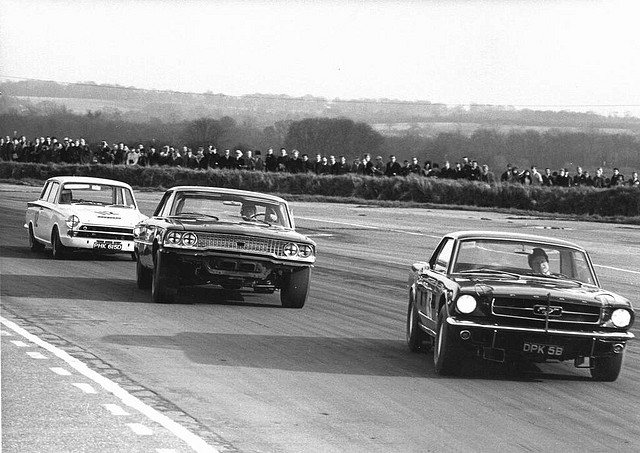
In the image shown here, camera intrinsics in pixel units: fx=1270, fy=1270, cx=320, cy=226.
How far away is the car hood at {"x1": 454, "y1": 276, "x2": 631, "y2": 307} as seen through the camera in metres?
10.5

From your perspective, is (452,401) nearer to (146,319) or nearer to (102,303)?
(146,319)

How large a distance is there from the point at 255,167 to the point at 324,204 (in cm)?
777

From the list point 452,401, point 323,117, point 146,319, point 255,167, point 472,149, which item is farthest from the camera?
point 472,149

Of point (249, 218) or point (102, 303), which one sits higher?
point (249, 218)

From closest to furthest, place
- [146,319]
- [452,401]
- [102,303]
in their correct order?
[452,401] < [146,319] < [102,303]

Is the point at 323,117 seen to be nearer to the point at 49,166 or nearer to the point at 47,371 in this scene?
the point at 49,166

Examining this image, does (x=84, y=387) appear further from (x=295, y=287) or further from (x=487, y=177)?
(x=487, y=177)

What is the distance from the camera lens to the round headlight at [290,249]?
49.7 feet

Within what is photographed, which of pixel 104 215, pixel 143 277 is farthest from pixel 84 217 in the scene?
pixel 143 277

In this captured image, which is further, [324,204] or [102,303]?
[324,204]

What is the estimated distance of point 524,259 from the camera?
38.5 ft

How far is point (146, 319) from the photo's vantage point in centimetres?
1393

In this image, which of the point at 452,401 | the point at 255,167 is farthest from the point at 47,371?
the point at 255,167

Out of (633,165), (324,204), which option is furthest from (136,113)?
(633,165)
